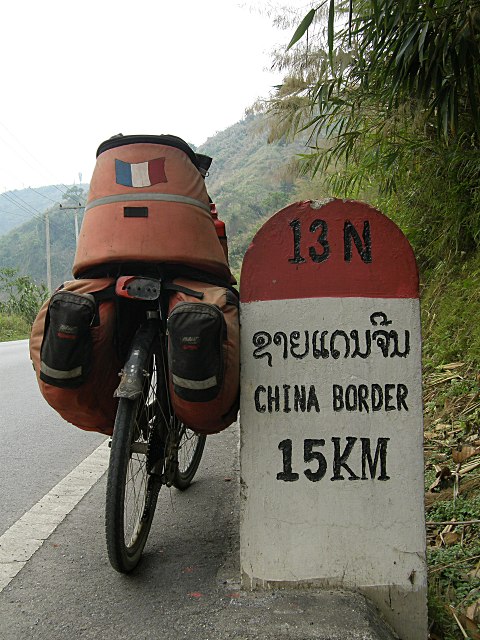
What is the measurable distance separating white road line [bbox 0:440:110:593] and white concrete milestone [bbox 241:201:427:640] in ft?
3.26

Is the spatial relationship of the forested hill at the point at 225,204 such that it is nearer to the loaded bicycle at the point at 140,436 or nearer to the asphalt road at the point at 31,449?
the asphalt road at the point at 31,449

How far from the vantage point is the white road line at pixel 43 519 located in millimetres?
2641

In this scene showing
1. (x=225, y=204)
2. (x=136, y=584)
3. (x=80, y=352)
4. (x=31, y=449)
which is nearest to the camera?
(x=80, y=352)

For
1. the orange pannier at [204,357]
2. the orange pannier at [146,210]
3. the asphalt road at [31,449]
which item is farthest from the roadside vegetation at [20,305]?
the orange pannier at [204,357]

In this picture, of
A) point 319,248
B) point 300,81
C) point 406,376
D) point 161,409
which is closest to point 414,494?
point 406,376

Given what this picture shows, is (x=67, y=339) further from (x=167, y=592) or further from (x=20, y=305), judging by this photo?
(x=20, y=305)

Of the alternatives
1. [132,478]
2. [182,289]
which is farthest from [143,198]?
[132,478]

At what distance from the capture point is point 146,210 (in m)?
2.43

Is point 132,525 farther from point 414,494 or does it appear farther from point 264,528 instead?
point 414,494

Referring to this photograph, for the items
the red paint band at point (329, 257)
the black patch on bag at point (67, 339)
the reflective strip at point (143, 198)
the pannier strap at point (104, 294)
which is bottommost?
the black patch on bag at point (67, 339)

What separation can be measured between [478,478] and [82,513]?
1.85 meters

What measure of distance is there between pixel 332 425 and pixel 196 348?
0.50m

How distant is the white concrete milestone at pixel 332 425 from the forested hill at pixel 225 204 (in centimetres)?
3900

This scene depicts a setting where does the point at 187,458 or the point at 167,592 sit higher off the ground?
the point at 187,458
